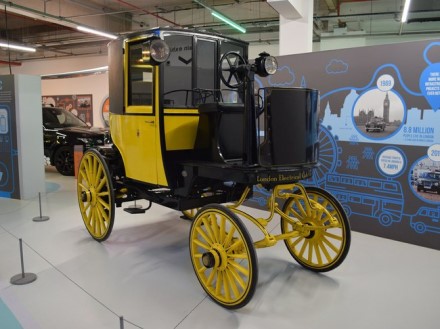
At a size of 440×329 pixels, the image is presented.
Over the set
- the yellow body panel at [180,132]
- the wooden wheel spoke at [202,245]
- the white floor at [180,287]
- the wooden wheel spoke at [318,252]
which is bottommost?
the white floor at [180,287]

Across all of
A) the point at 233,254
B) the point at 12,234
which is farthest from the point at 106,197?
the point at 233,254

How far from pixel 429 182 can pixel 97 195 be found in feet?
11.7

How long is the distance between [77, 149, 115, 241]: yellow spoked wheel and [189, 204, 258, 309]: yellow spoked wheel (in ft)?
4.49

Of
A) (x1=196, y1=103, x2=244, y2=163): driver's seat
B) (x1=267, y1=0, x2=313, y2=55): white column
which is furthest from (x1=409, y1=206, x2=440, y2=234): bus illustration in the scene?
(x1=267, y1=0, x2=313, y2=55): white column

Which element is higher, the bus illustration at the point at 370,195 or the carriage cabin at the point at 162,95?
the carriage cabin at the point at 162,95

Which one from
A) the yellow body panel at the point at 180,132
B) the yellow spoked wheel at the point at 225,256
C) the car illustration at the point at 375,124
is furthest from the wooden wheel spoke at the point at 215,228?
the car illustration at the point at 375,124

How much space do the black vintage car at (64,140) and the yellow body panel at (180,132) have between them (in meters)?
5.34

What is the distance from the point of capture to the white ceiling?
9.56 m

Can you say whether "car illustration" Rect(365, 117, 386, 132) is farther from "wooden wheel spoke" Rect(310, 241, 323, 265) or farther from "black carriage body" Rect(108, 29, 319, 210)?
"wooden wheel spoke" Rect(310, 241, 323, 265)

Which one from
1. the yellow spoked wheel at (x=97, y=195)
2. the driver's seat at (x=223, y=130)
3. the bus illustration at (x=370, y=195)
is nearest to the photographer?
the driver's seat at (x=223, y=130)

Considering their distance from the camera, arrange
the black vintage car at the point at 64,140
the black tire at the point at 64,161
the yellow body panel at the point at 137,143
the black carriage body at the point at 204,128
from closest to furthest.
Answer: the black carriage body at the point at 204,128 < the yellow body panel at the point at 137,143 < the black vintage car at the point at 64,140 < the black tire at the point at 64,161

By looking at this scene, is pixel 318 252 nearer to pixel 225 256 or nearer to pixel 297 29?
pixel 225 256

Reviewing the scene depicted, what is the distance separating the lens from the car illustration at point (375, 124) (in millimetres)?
4297

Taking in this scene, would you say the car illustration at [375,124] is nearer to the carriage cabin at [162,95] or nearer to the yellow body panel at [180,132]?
the carriage cabin at [162,95]
